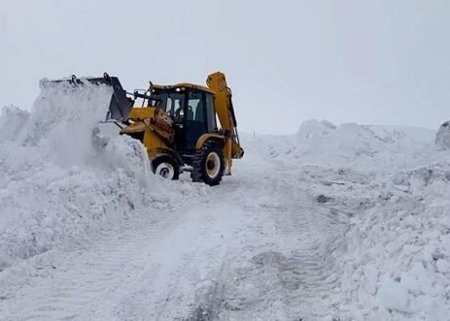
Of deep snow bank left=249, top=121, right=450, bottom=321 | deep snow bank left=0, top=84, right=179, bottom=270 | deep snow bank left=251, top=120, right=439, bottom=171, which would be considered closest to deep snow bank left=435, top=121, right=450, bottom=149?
deep snow bank left=251, top=120, right=439, bottom=171

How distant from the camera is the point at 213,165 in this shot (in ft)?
42.1

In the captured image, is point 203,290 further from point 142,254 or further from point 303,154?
point 303,154

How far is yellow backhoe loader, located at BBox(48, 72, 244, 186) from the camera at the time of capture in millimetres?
11664

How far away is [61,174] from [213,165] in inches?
200

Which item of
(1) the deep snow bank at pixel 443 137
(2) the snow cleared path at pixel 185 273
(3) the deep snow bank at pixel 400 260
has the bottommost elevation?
(2) the snow cleared path at pixel 185 273

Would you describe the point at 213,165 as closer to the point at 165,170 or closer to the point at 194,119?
the point at 194,119

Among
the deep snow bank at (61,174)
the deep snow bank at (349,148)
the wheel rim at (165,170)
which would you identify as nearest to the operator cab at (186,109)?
the wheel rim at (165,170)

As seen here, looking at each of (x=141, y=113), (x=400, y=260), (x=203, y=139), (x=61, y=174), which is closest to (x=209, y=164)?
(x=203, y=139)

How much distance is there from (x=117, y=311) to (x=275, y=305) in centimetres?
142

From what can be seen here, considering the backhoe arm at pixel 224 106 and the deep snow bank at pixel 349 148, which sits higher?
the backhoe arm at pixel 224 106

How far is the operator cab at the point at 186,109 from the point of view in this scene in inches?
496

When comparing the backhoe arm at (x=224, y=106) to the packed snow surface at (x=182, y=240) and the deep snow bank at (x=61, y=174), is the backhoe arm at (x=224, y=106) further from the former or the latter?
the deep snow bank at (x=61, y=174)

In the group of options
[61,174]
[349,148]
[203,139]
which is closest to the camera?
[61,174]

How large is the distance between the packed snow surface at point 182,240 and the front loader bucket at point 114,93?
8.7 inches
